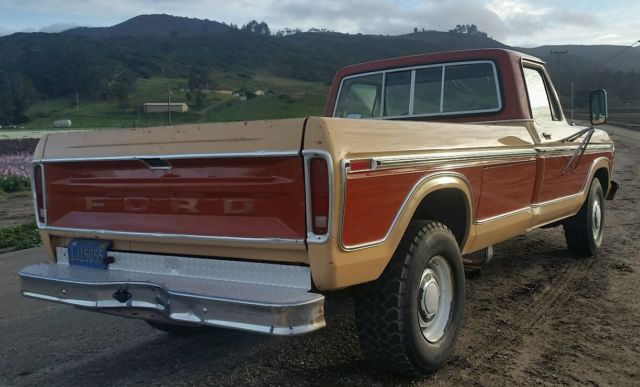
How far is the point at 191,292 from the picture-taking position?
2840 mm

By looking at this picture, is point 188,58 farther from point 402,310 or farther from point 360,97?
point 402,310

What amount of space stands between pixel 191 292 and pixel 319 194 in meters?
0.80

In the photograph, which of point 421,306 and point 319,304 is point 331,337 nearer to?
point 421,306

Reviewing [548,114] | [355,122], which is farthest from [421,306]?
[548,114]

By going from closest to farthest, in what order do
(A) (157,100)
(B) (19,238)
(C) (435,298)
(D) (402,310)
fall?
1. (D) (402,310)
2. (C) (435,298)
3. (B) (19,238)
4. (A) (157,100)

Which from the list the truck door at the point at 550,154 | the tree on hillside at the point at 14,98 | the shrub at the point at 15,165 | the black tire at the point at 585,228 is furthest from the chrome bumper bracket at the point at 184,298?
the tree on hillside at the point at 14,98

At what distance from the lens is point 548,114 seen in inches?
219

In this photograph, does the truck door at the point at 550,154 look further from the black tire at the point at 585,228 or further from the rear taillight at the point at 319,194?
the rear taillight at the point at 319,194

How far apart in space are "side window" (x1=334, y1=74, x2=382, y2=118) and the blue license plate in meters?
3.01

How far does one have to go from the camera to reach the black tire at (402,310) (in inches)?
122

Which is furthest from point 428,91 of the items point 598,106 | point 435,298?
point 435,298

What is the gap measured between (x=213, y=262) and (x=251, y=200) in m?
0.43

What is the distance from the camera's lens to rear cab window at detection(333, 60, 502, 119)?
5121 millimetres

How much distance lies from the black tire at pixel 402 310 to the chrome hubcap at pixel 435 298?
0.04 ft
